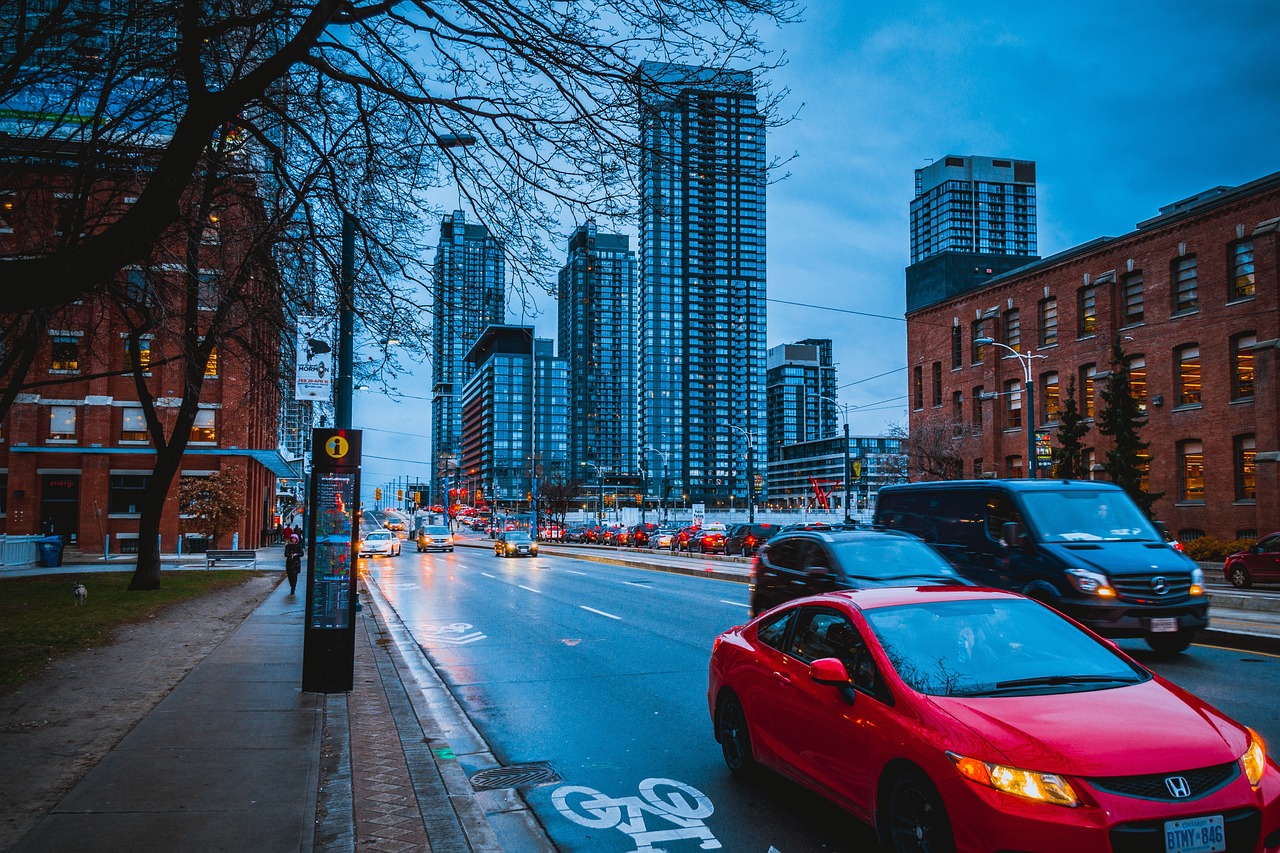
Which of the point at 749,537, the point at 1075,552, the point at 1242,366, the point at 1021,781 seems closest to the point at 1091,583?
the point at 1075,552

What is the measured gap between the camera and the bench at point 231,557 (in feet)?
113

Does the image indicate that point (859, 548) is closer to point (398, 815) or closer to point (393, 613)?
point (398, 815)

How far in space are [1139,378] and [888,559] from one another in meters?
34.6

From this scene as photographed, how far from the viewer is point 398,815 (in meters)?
6.07

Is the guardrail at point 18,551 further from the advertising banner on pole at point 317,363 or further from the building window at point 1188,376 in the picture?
the building window at point 1188,376

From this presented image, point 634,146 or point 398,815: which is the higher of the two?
point 634,146

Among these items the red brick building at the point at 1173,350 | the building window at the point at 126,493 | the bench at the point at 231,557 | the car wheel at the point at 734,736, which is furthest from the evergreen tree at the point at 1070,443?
the building window at the point at 126,493

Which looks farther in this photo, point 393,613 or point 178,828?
point 393,613

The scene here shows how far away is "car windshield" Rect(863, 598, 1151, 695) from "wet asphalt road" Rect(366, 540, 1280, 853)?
4.14 ft

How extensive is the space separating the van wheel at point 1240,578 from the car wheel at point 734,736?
81.2ft

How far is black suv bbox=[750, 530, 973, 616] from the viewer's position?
11.0 meters

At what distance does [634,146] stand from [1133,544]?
8.80 m

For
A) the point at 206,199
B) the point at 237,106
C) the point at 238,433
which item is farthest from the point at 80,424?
the point at 237,106

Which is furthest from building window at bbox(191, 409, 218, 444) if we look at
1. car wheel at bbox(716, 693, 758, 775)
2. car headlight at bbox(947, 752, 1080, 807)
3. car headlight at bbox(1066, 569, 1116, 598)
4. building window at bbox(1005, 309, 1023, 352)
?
car headlight at bbox(947, 752, 1080, 807)
